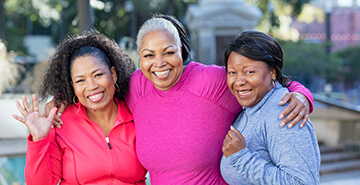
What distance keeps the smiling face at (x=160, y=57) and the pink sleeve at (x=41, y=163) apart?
2.61ft

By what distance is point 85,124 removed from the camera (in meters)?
2.67

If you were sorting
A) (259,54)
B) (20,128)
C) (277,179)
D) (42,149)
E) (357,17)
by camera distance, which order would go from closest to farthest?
(277,179) < (259,54) < (42,149) < (20,128) < (357,17)

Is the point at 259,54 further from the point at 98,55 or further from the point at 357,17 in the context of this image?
the point at 357,17

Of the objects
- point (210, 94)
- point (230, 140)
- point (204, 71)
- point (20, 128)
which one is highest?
point (204, 71)

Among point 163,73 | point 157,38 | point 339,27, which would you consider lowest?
point 163,73

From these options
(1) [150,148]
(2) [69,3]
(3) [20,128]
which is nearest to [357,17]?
(2) [69,3]

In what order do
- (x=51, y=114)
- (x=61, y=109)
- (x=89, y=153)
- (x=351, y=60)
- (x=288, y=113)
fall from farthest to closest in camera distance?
(x=351, y=60), (x=61, y=109), (x=89, y=153), (x=51, y=114), (x=288, y=113)

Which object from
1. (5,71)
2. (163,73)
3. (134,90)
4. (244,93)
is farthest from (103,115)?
(5,71)

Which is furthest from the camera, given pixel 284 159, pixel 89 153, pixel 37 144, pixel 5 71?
pixel 5 71

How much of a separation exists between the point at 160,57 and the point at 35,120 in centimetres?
90

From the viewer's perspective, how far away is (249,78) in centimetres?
215

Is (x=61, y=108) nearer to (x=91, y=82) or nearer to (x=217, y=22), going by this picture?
(x=91, y=82)

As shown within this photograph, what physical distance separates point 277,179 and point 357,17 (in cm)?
3967

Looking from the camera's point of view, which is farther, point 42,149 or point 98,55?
point 98,55
